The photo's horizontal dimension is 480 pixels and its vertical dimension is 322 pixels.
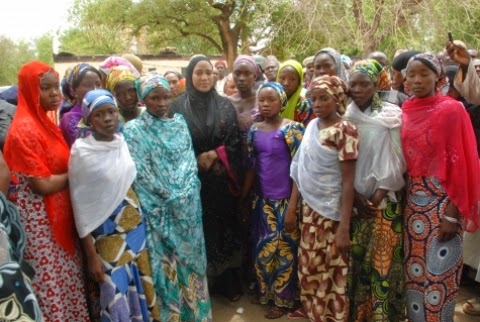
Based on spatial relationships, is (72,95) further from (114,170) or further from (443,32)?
(443,32)

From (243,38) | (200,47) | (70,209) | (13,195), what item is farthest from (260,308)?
(200,47)

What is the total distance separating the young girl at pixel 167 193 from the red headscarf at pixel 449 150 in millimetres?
1555

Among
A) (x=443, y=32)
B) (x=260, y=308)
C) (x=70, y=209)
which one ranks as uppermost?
(x=443, y=32)

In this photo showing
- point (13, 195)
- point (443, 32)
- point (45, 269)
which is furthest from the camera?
point (443, 32)

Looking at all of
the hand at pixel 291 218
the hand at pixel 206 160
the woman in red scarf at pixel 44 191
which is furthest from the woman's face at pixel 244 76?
the woman in red scarf at pixel 44 191

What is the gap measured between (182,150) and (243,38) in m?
18.5

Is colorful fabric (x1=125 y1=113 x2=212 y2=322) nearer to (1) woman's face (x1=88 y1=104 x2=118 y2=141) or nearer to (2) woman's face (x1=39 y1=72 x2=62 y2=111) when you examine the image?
(1) woman's face (x1=88 y1=104 x2=118 y2=141)

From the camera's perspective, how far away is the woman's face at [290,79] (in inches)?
155

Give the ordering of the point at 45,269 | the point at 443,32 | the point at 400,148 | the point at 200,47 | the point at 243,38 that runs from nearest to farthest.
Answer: the point at 45,269 < the point at 400,148 < the point at 443,32 < the point at 243,38 < the point at 200,47

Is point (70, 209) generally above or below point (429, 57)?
below

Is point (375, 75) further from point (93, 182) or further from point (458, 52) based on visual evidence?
point (93, 182)

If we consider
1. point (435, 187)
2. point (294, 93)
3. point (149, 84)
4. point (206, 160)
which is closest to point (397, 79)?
point (294, 93)

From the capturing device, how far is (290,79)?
3.94 metres

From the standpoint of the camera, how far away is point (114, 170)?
2.68 meters
